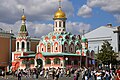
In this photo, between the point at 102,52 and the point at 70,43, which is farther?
the point at 70,43

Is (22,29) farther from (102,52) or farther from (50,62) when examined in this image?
(102,52)

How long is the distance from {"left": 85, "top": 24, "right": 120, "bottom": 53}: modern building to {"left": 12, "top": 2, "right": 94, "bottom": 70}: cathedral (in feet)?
28.1

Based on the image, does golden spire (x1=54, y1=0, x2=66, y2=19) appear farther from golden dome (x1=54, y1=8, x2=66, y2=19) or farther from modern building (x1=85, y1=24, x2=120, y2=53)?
modern building (x1=85, y1=24, x2=120, y2=53)

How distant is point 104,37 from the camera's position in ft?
278

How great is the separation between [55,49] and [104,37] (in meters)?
19.7

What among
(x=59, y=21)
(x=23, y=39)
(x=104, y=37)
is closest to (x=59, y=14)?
(x=59, y=21)

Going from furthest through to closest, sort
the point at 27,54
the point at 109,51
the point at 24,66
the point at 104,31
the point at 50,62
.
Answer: the point at 104,31
the point at 27,54
the point at 24,66
the point at 50,62
the point at 109,51

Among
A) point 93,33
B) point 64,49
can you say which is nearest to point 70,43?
point 64,49

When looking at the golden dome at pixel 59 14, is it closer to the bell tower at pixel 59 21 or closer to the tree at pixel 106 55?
the bell tower at pixel 59 21

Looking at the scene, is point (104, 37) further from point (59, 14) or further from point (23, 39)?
point (23, 39)

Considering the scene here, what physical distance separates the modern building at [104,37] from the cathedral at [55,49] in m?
8.57

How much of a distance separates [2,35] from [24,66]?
1116cm

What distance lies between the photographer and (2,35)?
249 feet

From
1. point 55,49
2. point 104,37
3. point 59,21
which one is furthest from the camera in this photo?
point 104,37
